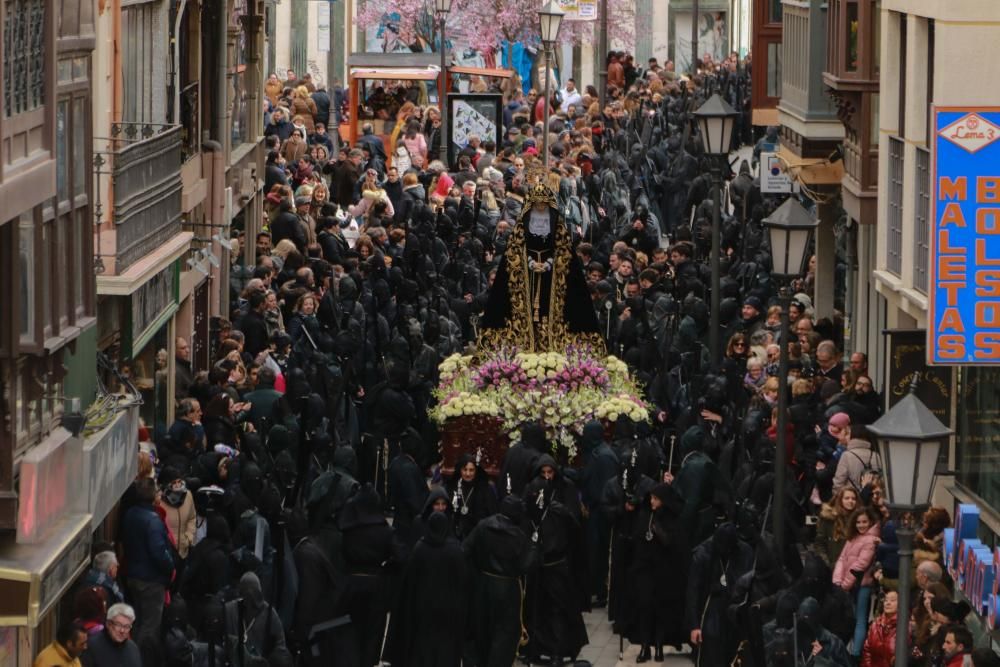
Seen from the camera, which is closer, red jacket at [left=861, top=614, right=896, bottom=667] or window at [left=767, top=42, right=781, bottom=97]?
red jacket at [left=861, top=614, right=896, bottom=667]

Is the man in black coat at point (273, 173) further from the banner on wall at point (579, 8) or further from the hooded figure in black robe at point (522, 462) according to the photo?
the hooded figure in black robe at point (522, 462)

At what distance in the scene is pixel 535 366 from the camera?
2589 centimetres

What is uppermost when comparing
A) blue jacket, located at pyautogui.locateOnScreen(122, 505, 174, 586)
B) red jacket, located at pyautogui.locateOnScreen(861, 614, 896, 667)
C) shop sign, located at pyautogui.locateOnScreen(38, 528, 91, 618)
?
shop sign, located at pyautogui.locateOnScreen(38, 528, 91, 618)

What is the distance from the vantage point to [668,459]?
24.0 metres

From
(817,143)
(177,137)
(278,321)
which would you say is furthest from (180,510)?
(817,143)

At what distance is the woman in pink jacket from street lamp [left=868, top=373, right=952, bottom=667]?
4.48 meters

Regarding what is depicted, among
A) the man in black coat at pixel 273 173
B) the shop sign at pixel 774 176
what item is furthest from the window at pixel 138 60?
the man in black coat at pixel 273 173

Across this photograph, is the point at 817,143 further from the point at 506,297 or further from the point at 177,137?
the point at 177,137

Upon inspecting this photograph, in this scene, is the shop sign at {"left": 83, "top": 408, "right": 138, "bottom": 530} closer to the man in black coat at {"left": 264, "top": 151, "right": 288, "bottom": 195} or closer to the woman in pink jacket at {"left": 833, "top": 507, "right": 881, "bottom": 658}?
the woman in pink jacket at {"left": 833, "top": 507, "right": 881, "bottom": 658}

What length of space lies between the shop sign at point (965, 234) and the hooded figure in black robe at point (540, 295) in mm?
7918

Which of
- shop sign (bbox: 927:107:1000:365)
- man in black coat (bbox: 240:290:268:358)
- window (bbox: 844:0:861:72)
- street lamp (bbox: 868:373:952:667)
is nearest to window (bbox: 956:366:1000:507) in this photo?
shop sign (bbox: 927:107:1000:365)

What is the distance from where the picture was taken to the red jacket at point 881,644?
56.6 feet

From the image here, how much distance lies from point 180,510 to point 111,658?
11.5ft

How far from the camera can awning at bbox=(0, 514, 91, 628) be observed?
16188 mm
